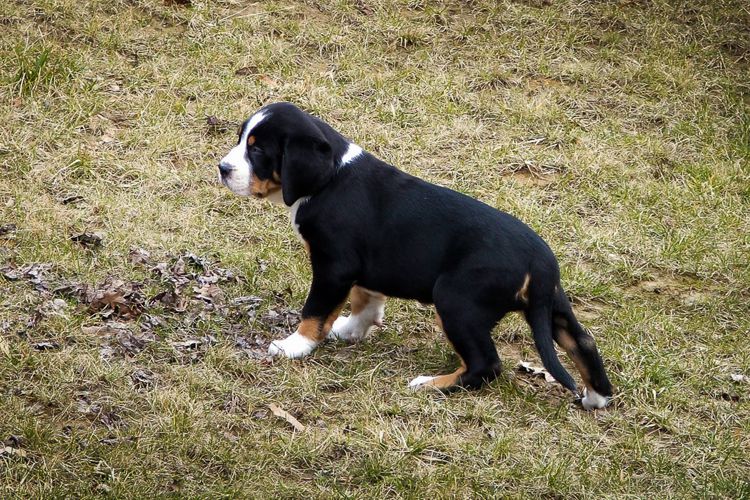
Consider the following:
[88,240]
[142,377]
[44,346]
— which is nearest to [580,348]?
[142,377]

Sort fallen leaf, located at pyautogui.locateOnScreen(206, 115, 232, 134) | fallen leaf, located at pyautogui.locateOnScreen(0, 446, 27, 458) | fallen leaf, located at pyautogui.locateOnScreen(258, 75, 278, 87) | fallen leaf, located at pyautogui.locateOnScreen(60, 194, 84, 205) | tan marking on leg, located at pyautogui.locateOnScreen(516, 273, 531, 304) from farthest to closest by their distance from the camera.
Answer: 1. fallen leaf, located at pyautogui.locateOnScreen(258, 75, 278, 87)
2. fallen leaf, located at pyautogui.locateOnScreen(206, 115, 232, 134)
3. fallen leaf, located at pyautogui.locateOnScreen(60, 194, 84, 205)
4. tan marking on leg, located at pyautogui.locateOnScreen(516, 273, 531, 304)
5. fallen leaf, located at pyautogui.locateOnScreen(0, 446, 27, 458)

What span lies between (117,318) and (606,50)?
17.9 feet

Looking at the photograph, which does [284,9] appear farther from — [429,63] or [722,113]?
[722,113]

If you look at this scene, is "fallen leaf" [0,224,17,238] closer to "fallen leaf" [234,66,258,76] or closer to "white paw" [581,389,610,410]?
"fallen leaf" [234,66,258,76]

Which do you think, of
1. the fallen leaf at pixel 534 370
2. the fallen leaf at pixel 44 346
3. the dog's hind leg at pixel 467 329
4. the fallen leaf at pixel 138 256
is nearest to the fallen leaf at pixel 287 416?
the dog's hind leg at pixel 467 329

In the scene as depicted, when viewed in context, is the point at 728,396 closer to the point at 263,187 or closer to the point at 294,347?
the point at 294,347

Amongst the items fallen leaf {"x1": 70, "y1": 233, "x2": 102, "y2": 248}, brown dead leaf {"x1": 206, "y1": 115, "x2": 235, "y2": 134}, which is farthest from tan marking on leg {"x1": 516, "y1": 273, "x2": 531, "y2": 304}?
brown dead leaf {"x1": 206, "y1": 115, "x2": 235, "y2": 134}

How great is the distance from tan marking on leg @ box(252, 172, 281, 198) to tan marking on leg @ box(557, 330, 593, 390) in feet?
5.21

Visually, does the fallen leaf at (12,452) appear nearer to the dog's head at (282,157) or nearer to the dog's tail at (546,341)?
the dog's head at (282,157)

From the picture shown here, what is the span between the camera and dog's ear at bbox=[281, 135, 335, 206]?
5.20 metres

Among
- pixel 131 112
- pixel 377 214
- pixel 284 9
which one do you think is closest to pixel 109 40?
pixel 131 112

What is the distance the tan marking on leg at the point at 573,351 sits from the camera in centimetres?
521

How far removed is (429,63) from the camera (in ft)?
29.3

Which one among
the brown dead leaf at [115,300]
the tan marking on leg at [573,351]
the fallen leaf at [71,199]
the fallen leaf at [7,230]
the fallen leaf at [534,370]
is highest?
the tan marking on leg at [573,351]
